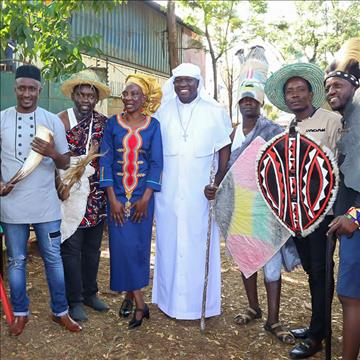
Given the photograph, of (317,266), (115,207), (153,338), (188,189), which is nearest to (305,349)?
(317,266)

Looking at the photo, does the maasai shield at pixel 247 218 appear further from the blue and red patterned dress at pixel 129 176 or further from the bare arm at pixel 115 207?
the bare arm at pixel 115 207

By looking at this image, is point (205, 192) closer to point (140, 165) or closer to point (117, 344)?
point (140, 165)

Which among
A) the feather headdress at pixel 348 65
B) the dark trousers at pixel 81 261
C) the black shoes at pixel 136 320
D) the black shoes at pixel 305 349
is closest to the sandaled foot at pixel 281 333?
the black shoes at pixel 305 349

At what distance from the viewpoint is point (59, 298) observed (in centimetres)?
370

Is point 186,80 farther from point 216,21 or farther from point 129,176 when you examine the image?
point 216,21

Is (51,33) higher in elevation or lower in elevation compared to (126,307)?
higher

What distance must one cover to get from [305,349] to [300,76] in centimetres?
193

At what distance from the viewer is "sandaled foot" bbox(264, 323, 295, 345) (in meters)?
3.59

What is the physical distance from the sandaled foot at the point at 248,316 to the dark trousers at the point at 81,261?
1287 millimetres

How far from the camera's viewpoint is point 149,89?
3846mm

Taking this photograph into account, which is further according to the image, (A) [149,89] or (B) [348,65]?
(A) [149,89]

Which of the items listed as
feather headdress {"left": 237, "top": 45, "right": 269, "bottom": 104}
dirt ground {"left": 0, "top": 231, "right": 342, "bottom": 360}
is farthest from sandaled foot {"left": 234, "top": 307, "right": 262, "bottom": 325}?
feather headdress {"left": 237, "top": 45, "right": 269, "bottom": 104}

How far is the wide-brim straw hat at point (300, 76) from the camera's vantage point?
10.9 ft

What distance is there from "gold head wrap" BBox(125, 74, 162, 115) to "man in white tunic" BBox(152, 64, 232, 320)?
10 cm
